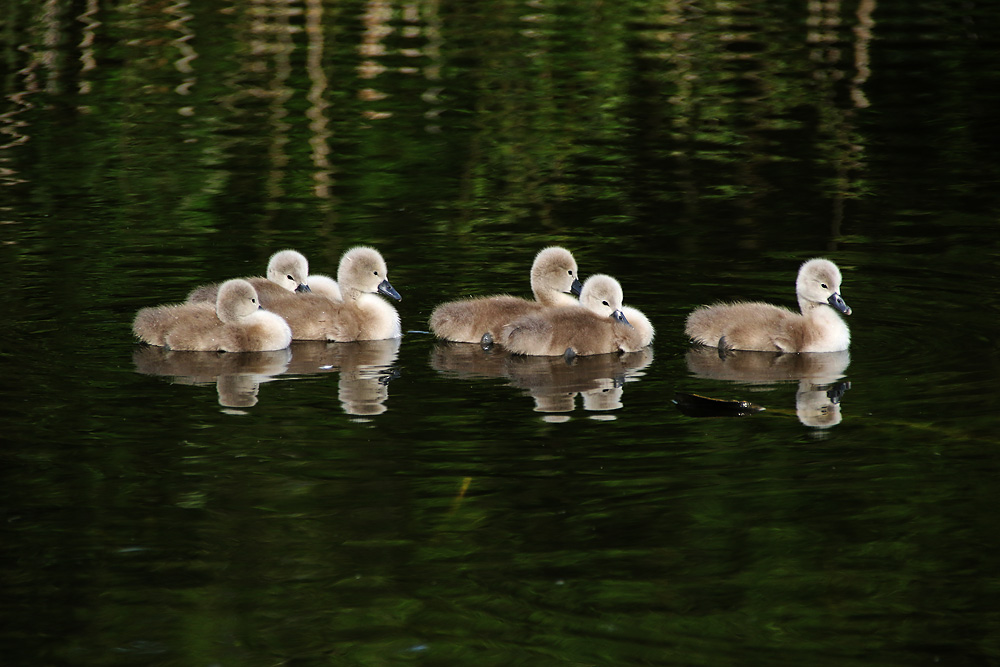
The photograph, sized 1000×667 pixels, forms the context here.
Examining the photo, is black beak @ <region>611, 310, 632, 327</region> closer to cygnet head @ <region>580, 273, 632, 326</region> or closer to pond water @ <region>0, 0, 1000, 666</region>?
cygnet head @ <region>580, 273, 632, 326</region>

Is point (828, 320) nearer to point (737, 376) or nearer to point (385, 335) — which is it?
point (737, 376)

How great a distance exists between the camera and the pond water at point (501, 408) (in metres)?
5.60

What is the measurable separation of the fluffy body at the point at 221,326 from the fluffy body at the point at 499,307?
3.50 feet

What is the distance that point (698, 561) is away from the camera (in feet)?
19.7

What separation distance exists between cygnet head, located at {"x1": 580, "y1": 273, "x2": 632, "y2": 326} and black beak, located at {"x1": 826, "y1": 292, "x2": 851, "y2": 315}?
4.30 feet

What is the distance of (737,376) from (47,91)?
14332 millimetres

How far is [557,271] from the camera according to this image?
10.3 meters

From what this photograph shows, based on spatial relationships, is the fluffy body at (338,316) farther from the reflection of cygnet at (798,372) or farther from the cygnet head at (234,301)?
the reflection of cygnet at (798,372)

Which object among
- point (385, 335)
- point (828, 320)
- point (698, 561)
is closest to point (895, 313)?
point (828, 320)

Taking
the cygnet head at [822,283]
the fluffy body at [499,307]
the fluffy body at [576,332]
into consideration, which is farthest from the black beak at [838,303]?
the fluffy body at [499,307]

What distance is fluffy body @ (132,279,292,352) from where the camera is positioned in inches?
371

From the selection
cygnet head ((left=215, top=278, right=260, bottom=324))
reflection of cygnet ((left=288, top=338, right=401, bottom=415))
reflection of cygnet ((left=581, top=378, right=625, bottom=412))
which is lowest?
reflection of cygnet ((left=288, top=338, right=401, bottom=415))

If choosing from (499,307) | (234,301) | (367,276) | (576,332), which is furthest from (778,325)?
(234,301)

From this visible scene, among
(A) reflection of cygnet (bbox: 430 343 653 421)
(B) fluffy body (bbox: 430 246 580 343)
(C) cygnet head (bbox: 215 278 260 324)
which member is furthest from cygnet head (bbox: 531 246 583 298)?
(C) cygnet head (bbox: 215 278 260 324)
